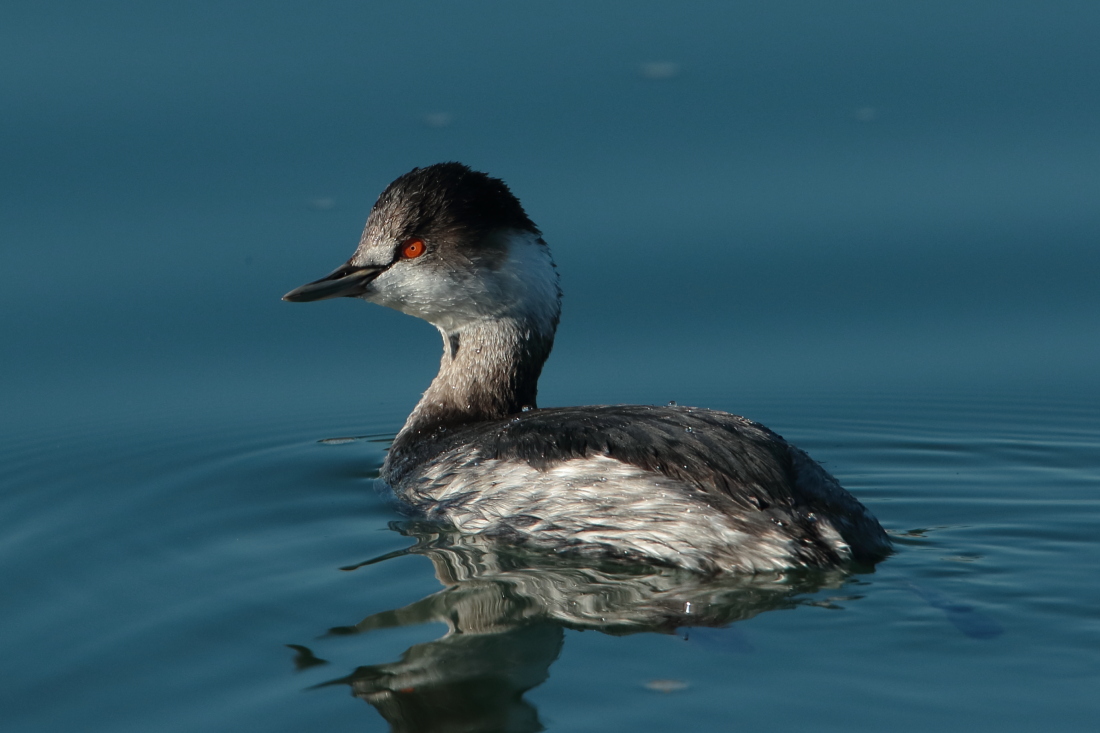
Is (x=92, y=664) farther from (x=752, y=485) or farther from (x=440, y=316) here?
(x=440, y=316)

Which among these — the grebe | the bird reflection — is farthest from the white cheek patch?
the bird reflection

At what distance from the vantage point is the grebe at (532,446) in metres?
5.07

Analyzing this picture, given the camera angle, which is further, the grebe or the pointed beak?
the pointed beak

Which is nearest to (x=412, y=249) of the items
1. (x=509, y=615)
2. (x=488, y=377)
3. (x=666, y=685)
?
(x=488, y=377)

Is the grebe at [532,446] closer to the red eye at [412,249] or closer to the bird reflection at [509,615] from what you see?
the red eye at [412,249]

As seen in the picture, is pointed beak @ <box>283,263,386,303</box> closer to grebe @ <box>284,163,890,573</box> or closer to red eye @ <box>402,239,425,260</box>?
grebe @ <box>284,163,890,573</box>

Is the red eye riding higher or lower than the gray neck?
higher

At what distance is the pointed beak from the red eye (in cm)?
14

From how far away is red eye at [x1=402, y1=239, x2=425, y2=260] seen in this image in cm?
654

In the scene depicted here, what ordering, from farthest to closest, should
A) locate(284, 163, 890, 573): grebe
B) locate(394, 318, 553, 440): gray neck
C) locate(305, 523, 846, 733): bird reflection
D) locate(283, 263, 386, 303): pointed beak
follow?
locate(394, 318, 553, 440): gray neck, locate(283, 263, 386, 303): pointed beak, locate(284, 163, 890, 573): grebe, locate(305, 523, 846, 733): bird reflection

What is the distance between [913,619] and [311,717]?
2.06 meters

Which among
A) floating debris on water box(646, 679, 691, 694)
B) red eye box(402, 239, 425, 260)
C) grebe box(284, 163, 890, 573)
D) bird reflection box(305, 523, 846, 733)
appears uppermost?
red eye box(402, 239, 425, 260)

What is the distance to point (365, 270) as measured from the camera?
6.61m

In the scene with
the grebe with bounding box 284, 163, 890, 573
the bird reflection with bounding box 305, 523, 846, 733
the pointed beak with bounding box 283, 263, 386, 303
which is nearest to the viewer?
the bird reflection with bounding box 305, 523, 846, 733
